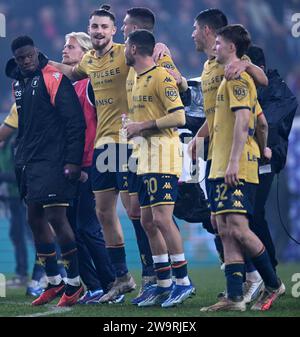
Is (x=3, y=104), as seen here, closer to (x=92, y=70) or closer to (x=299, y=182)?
(x=299, y=182)

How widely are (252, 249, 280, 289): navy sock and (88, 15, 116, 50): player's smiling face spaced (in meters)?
2.26

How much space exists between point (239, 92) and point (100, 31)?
171cm

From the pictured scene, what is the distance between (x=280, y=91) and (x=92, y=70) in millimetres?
1502

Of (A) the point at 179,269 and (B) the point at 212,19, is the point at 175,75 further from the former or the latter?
(A) the point at 179,269

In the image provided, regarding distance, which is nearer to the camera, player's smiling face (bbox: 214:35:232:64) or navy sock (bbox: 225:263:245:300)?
navy sock (bbox: 225:263:245:300)

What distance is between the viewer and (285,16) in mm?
17266

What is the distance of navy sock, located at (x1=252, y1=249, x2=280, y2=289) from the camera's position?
8008 mm

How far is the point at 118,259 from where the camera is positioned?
915cm

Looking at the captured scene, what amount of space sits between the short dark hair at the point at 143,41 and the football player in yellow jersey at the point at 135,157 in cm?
23

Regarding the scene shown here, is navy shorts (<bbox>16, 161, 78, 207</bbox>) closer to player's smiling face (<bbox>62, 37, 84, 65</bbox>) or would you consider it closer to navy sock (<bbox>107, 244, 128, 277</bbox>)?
navy sock (<bbox>107, 244, 128, 277</bbox>)

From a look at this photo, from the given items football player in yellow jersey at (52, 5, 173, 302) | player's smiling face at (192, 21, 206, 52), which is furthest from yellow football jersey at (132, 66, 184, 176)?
football player in yellow jersey at (52, 5, 173, 302)

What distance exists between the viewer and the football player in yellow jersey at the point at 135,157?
8.83m

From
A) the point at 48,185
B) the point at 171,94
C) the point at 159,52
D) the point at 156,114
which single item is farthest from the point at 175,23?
the point at 171,94
